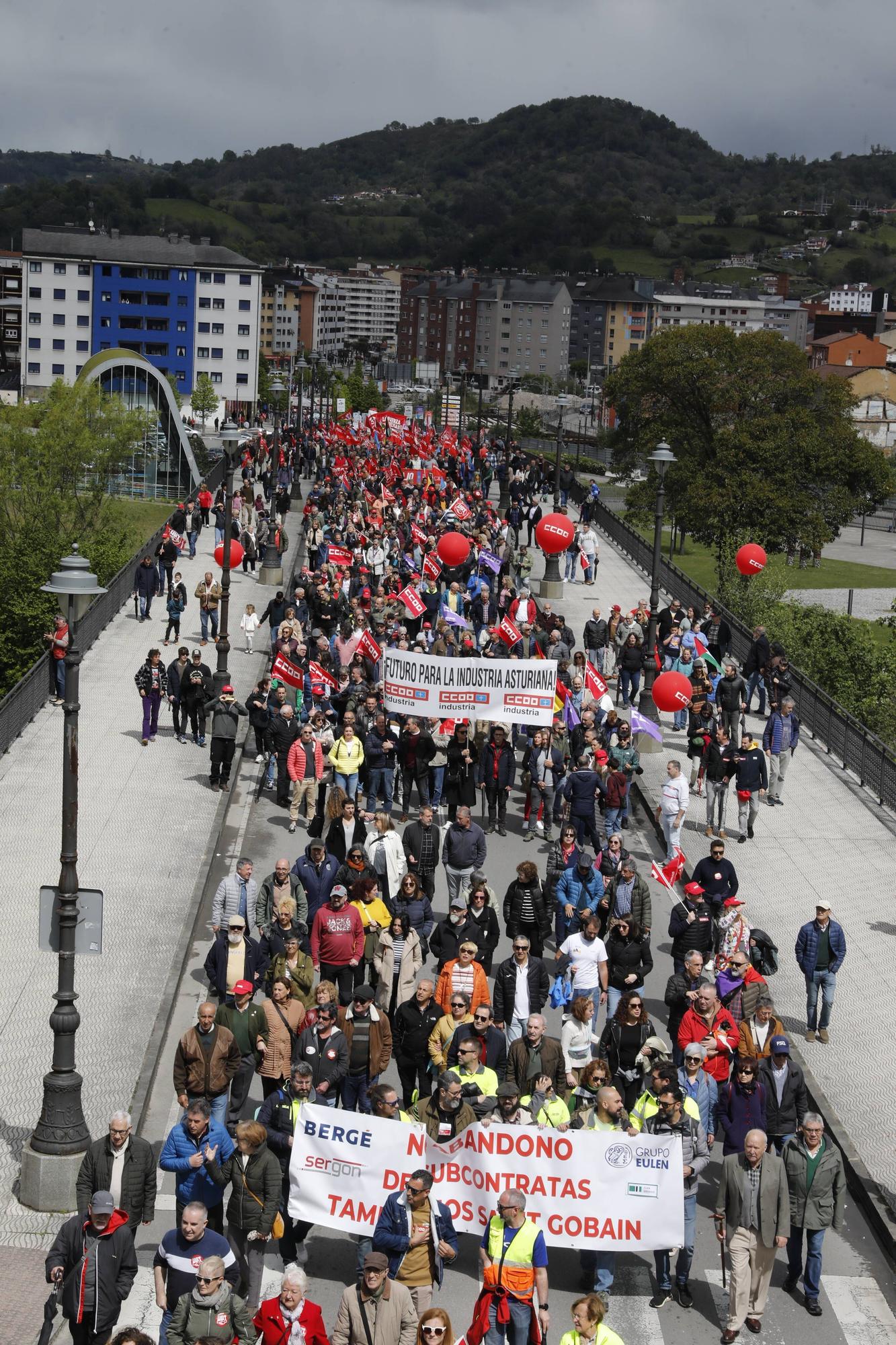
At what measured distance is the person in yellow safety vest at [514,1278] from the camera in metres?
10.3

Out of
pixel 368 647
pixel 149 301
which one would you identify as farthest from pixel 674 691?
pixel 149 301

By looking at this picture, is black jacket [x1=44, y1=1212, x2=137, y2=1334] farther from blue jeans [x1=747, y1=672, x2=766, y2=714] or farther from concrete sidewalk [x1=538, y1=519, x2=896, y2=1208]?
blue jeans [x1=747, y1=672, x2=766, y2=714]

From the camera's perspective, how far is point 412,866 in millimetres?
18438

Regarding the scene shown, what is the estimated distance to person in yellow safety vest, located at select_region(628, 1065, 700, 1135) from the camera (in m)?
11.8

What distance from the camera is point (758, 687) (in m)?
30.5

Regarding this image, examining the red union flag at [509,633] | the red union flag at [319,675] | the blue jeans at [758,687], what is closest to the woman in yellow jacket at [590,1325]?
the red union flag at [319,675]

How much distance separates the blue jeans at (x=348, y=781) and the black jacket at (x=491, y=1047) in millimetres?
9238

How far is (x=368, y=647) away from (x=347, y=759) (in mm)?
4924

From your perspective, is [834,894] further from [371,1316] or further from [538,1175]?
[371,1316]

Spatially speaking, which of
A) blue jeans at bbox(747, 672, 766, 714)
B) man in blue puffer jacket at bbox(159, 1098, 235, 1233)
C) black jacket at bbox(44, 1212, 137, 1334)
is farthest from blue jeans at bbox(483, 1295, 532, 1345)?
blue jeans at bbox(747, 672, 766, 714)

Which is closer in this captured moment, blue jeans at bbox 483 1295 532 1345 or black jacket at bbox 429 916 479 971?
blue jeans at bbox 483 1295 532 1345

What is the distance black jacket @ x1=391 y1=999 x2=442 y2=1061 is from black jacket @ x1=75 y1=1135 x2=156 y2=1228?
285 cm

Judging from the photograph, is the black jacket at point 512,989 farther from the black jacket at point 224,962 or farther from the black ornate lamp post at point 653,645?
the black ornate lamp post at point 653,645

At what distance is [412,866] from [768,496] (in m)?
A: 44.4
